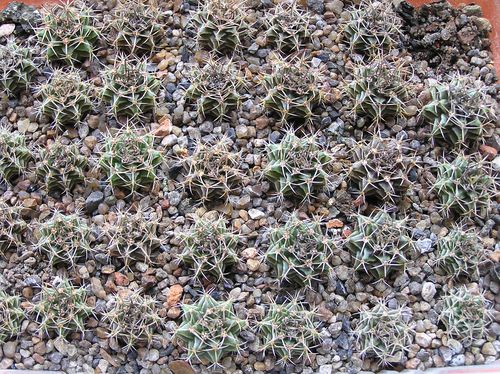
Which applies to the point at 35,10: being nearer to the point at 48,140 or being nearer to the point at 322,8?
the point at 48,140

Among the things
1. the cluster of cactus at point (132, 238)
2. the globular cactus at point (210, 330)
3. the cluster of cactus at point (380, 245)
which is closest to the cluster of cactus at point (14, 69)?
the cluster of cactus at point (132, 238)

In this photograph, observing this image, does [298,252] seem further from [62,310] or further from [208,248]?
[62,310]

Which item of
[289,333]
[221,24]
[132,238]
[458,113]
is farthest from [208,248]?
[458,113]

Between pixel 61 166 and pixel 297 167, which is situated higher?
pixel 297 167

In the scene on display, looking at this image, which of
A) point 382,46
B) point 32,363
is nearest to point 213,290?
point 32,363

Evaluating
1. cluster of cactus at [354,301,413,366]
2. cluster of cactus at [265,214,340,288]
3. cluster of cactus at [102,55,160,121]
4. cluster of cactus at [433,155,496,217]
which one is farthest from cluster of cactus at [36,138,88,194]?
cluster of cactus at [433,155,496,217]

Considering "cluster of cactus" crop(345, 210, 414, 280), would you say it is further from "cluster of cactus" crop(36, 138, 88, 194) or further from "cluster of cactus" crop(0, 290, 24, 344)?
"cluster of cactus" crop(0, 290, 24, 344)

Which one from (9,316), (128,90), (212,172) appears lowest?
(9,316)

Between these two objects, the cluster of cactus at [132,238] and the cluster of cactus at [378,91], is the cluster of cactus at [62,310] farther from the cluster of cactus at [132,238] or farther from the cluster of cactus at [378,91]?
the cluster of cactus at [378,91]

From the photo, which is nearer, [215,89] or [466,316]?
[466,316]
